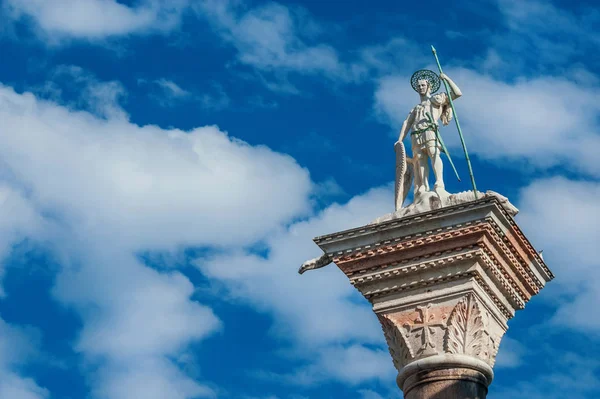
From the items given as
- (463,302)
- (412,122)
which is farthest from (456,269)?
(412,122)

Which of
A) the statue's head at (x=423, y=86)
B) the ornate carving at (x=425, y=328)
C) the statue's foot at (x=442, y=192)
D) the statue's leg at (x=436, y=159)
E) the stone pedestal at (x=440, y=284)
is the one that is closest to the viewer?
the stone pedestal at (x=440, y=284)

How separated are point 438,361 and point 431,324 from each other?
686 millimetres

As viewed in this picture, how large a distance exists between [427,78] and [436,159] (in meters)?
1.80

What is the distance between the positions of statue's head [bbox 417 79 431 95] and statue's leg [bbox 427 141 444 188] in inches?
48.7

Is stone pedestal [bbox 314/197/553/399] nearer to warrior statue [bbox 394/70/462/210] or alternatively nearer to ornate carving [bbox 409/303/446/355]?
ornate carving [bbox 409/303/446/355]

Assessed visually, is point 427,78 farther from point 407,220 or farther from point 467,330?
point 467,330

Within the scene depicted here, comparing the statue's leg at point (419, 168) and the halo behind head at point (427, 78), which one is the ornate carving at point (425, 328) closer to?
the statue's leg at point (419, 168)

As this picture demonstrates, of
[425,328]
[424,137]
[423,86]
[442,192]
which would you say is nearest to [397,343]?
[425,328]

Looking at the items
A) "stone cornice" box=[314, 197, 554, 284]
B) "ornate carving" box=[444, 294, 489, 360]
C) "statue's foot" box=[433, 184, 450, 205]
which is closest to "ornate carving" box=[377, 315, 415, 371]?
"ornate carving" box=[444, 294, 489, 360]

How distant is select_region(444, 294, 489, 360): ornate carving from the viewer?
2005cm

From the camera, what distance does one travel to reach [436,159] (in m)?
22.9

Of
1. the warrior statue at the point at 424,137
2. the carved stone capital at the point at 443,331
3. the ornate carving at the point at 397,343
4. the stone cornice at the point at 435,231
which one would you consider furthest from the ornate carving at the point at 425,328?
the warrior statue at the point at 424,137

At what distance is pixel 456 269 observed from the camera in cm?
2052

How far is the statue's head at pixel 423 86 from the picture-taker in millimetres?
23734
